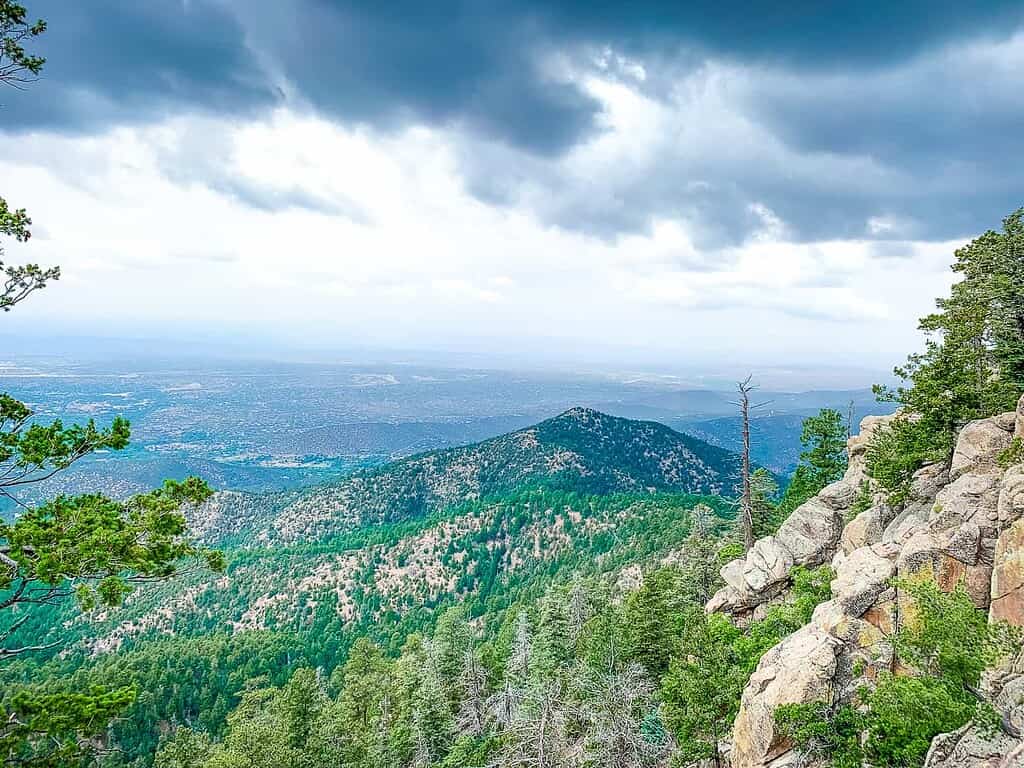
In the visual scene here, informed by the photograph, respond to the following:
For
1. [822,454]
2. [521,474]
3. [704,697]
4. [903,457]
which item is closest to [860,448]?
[903,457]

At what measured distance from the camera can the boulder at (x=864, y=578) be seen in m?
17.4

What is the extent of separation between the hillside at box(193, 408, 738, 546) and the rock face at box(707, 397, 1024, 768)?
13835cm

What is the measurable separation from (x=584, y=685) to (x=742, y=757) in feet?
33.8

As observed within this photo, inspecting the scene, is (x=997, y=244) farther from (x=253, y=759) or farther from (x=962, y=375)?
(x=253, y=759)

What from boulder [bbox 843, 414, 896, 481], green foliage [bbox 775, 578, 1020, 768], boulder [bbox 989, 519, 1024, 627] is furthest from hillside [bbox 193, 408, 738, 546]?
boulder [bbox 989, 519, 1024, 627]

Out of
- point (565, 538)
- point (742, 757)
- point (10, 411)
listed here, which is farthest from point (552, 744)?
point (565, 538)

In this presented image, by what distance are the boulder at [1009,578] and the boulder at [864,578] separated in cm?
304

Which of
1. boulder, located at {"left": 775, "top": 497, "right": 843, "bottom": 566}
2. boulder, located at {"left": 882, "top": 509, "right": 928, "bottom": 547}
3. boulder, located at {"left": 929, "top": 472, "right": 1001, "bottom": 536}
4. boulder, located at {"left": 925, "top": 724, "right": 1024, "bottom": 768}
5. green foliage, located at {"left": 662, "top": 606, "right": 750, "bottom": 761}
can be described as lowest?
green foliage, located at {"left": 662, "top": 606, "right": 750, "bottom": 761}

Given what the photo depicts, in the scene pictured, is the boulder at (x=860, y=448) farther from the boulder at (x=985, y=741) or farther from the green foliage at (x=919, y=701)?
the boulder at (x=985, y=741)

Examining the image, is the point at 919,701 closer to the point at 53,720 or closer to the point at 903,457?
the point at 903,457

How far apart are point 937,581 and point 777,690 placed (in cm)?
600

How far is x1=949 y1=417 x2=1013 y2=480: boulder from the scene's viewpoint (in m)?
18.5

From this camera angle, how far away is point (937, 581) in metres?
15.7

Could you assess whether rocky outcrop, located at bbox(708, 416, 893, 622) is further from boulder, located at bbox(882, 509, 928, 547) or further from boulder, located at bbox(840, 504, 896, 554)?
boulder, located at bbox(882, 509, 928, 547)
